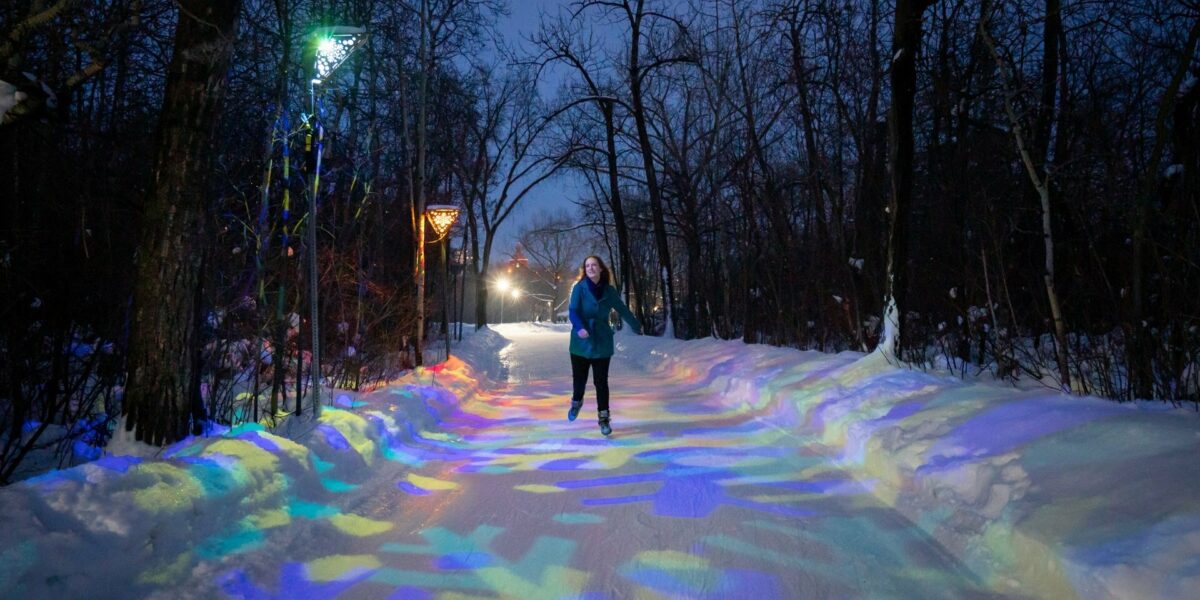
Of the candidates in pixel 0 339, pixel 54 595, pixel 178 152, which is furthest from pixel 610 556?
pixel 0 339

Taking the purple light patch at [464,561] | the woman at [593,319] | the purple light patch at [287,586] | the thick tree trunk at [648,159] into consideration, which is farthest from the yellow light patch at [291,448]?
the thick tree trunk at [648,159]

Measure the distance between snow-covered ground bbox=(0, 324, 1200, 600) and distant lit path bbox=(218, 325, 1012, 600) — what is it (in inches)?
0.8

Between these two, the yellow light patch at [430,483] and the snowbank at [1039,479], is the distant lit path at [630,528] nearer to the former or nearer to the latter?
the yellow light patch at [430,483]

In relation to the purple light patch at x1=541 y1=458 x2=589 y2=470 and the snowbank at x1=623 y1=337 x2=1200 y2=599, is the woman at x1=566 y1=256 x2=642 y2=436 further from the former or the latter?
the snowbank at x1=623 y1=337 x2=1200 y2=599

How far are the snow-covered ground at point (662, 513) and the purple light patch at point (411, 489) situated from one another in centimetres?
2

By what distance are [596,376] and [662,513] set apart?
3.17m

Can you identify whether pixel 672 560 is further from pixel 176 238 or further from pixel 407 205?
pixel 407 205

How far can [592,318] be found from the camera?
741cm

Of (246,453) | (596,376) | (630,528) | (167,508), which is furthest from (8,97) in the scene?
(596,376)

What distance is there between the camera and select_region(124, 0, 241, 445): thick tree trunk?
439cm

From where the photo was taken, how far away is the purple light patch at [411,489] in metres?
4.80

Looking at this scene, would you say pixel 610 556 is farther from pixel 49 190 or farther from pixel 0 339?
pixel 49 190

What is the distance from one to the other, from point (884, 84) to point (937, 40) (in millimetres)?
1470

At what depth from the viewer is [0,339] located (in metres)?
4.46
